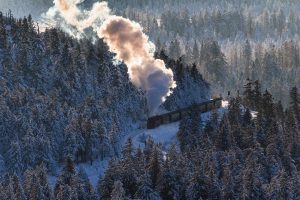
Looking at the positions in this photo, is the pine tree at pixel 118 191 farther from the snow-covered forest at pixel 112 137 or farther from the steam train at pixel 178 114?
the steam train at pixel 178 114

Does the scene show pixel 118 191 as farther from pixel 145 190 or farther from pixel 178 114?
pixel 178 114

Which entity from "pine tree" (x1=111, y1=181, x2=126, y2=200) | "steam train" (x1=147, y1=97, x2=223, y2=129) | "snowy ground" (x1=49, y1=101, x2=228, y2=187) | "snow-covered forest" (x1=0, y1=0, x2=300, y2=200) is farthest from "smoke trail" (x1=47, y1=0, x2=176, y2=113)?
"pine tree" (x1=111, y1=181, x2=126, y2=200)

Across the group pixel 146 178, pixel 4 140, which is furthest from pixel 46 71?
pixel 146 178

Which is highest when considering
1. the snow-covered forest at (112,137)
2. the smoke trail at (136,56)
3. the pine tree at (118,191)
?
the smoke trail at (136,56)

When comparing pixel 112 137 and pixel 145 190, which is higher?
pixel 112 137

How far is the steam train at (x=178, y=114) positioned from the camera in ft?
302

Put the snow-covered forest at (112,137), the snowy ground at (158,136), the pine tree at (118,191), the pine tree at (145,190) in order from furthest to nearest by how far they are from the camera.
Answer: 1. the snowy ground at (158,136)
2. the snow-covered forest at (112,137)
3. the pine tree at (145,190)
4. the pine tree at (118,191)

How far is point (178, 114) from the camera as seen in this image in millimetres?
97938

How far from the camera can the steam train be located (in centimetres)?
9212

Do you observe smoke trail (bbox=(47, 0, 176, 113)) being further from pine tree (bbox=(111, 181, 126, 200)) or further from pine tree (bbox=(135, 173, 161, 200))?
pine tree (bbox=(111, 181, 126, 200))

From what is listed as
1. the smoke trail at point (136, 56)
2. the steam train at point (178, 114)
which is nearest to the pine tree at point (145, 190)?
the steam train at point (178, 114)

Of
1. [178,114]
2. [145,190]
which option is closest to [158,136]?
[178,114]

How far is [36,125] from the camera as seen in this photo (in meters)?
76.1

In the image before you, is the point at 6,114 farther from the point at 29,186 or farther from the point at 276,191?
the point at 276,191
